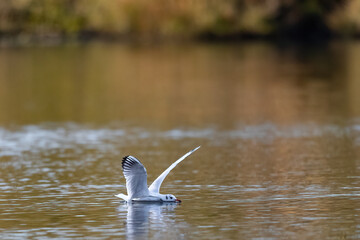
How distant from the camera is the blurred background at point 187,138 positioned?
14750 mm

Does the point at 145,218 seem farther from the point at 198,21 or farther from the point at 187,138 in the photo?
the point at 198,21

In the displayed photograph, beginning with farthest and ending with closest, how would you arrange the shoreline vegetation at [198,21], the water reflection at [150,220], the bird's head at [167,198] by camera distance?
the shoreline vegetation at [198,21] < the bird's head at [167,198] < the water reflection at [150,220]

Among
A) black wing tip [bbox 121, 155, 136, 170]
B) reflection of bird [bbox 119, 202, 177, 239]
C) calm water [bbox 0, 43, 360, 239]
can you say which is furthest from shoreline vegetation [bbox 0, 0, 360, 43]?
black wing tip [bbox 121, 155, 136, 170]

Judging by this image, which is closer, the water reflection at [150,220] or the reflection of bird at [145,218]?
the water reflection at [150,220]

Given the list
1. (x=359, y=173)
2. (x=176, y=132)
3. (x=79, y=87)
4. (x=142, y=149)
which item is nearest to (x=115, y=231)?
(x=359, y=173)

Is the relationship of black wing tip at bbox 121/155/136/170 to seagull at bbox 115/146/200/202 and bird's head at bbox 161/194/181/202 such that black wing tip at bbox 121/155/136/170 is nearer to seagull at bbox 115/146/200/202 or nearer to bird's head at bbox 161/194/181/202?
seagull at bbox 115/146/200/202

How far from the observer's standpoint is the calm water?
47.8 ft

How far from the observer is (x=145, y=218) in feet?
48.6

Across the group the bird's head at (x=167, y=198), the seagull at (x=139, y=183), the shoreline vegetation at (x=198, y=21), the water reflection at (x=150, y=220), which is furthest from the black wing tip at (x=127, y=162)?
the shoreline vegetation at (x=198, y=21)

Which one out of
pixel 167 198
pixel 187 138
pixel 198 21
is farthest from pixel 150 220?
pixel 198 21

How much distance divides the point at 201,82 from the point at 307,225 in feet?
100

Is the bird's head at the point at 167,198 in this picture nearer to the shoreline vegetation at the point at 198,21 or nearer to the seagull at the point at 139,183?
the seagull at the point at 139,183

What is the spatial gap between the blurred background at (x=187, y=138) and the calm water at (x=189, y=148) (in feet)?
0.14

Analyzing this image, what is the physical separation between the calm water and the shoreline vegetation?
26720 mm
